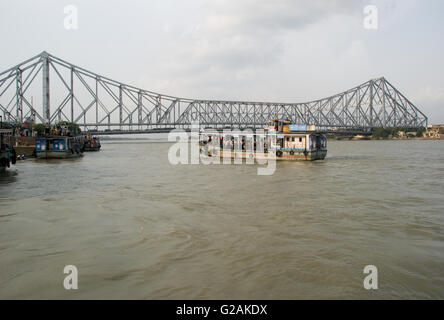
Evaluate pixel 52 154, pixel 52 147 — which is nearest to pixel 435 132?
pixel 52 147

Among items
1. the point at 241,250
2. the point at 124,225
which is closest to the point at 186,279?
the point at 241,250

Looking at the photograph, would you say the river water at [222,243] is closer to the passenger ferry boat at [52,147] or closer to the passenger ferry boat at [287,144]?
the passenger ferry boat at [287,144]

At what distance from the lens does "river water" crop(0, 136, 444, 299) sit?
17.6ft

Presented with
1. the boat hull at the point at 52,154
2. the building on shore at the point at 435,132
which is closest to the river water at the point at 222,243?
the boat hull at the point at 52,154

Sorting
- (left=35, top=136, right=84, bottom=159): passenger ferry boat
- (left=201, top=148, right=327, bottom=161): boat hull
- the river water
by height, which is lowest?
the river water

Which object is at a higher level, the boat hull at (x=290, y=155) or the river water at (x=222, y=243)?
the boat hull at (x=290, y=155)

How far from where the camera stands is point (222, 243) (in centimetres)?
739

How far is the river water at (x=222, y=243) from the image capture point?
17.6 feet

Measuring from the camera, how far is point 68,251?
6.94 m

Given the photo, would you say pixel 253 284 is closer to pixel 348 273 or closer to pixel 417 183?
pixel 348 273

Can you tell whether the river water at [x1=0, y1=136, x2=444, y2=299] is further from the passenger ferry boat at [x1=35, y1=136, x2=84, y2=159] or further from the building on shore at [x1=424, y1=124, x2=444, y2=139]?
the building on shore at [x1=424, y1=124, x2=444, y2=139]

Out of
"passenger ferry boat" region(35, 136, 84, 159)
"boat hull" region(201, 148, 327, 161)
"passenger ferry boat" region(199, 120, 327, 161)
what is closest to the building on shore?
"passenger ferry boat" region(199, 120, 327, 161)

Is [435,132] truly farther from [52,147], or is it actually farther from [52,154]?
[52,154]
